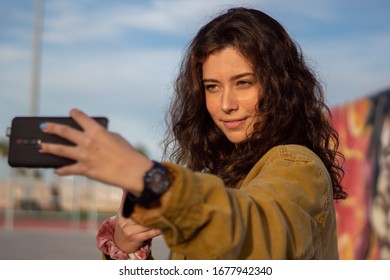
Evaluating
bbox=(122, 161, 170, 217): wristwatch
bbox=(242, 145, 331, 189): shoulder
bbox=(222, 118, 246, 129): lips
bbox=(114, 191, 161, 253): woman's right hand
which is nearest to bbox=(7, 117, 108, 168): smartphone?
bbox=(122, 161, 170, 217): wristwatch

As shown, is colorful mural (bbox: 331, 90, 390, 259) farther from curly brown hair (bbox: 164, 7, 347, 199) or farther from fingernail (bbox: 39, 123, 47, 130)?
fingernail (bbox: 39, 123, 47, 130)

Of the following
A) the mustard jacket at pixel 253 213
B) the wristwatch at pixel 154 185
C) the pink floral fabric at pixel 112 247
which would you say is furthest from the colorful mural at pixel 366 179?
the wristwatch at pixel 154 185

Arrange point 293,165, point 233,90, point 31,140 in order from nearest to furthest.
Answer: point 31,140, point 293,165, point 233,90

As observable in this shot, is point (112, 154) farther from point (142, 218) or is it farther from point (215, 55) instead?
point (215, 55)

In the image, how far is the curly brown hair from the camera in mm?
2180

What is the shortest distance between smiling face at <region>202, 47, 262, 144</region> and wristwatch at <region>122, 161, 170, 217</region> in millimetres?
778

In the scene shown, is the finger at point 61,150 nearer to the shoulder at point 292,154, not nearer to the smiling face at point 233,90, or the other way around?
the shoulder at point 292,154

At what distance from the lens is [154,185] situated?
1.38m

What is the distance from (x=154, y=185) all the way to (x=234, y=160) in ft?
3.06

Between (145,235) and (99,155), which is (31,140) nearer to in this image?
(99,155)

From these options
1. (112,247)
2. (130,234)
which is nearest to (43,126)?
(130,234)
